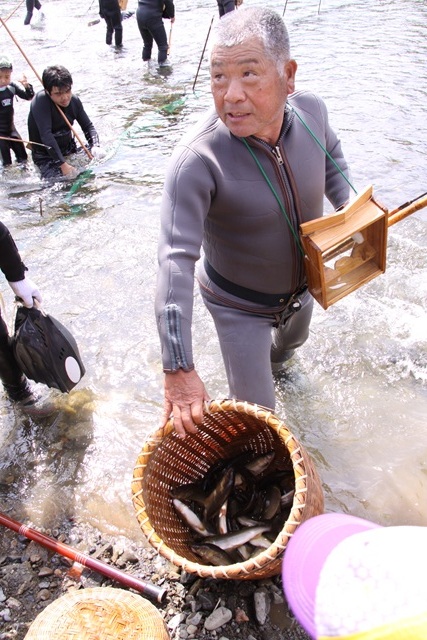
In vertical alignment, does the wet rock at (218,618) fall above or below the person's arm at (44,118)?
below

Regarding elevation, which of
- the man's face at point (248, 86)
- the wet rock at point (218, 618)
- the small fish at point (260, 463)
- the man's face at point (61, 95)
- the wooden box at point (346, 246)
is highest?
the man's face at point (248, 86)

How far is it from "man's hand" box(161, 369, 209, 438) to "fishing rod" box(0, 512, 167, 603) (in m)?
0.93

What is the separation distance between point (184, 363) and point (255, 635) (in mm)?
1407

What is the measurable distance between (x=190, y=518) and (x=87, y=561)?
0.62 m

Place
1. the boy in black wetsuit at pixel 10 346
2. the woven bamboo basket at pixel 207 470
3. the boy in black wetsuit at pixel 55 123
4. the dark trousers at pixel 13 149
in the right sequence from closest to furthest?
the woven bamboo basket at pixel 207 470 → the boy in black wetsuit at pixel 10 346 → the boy in black wetsuit at pixel 55 123 → the dark trousers at pixel 13 149

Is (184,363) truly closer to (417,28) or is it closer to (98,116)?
(98,116)

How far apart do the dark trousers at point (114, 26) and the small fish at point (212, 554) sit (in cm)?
1508

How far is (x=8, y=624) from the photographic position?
2922 mm

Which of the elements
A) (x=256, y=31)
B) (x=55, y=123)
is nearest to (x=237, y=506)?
(x=256, y=31)

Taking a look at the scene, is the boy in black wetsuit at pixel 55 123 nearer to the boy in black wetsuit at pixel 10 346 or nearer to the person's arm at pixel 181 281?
the boy in black wetsuit at pixel 10 346

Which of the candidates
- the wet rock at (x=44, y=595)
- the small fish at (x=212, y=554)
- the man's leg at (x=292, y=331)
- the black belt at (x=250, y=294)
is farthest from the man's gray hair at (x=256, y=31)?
the wet rock at (x=44, y=595)

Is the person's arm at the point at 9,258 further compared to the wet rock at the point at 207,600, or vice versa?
the person's arm at the point at 9,258

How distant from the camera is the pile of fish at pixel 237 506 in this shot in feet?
9.23

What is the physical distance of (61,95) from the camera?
7.91 m
